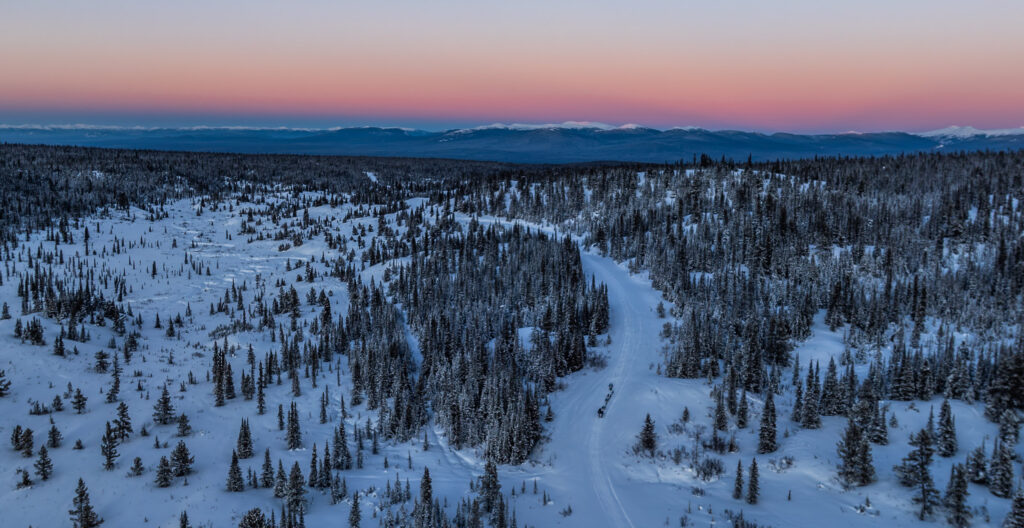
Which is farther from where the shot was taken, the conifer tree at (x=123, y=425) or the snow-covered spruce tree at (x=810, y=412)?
the conifer tree at (x=123, y=425)

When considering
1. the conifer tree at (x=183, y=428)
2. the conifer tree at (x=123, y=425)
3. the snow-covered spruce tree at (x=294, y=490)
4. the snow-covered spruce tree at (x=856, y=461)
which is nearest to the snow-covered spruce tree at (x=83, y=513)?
the snow-covered spruce tree at (x=294, y=490)

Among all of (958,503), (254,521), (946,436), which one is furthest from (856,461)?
(254,521)

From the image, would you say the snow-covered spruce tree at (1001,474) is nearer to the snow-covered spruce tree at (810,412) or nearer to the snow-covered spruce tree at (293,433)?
the snow-covered spruce tree at (810,412)

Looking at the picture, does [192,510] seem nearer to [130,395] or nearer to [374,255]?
[130,395]

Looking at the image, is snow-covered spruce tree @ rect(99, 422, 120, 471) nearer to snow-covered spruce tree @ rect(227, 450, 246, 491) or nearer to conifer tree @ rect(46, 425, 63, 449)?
conifer tree @ rect(46, 425, 63, 449)

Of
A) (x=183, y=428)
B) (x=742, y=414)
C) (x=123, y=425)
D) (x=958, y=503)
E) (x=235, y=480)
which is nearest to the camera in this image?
(x=958, y=503)

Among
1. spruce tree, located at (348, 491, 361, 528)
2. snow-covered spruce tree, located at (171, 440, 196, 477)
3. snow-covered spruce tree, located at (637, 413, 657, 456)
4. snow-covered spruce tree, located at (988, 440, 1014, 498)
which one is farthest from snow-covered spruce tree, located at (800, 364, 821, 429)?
snow-covered spruce tree, located at (171, 440, 196, 477)

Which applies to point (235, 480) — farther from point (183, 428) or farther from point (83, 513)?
point (183, 428)
